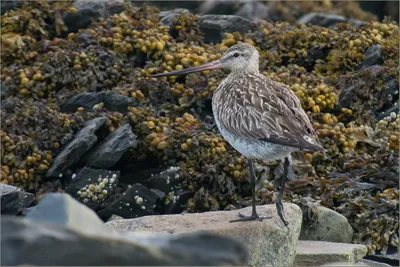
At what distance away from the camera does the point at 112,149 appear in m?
10.4

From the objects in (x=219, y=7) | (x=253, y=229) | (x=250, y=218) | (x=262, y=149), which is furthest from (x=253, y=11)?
(x=253, y=229)

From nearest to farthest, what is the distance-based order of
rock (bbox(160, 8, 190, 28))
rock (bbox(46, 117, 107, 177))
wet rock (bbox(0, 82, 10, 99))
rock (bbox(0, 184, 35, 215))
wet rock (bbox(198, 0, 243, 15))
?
rock (bbox(0, 184, 35, 215))
rock (bbox(46, 117, 107, 177))
wet rock (bbox(0, 82, 10, 99))
rock (bbox(160, 8, 190, 28))
wet rock (bbox(198, 0, 243, 15))

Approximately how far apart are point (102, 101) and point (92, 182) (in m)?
1.54

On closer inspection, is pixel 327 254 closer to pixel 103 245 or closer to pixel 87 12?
pixel 103 245

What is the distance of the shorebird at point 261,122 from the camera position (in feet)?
26.8

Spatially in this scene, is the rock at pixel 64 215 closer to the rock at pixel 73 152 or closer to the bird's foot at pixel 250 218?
the bird's foot at pixel 250 218

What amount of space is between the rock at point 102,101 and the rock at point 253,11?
15.3 feet

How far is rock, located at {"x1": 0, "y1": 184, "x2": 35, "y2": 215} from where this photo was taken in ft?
30.7

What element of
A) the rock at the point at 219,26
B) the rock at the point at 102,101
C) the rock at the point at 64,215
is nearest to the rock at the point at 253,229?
the rock at the point at 102,101

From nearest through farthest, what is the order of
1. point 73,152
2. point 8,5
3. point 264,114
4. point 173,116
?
1. point 264,114
2. point 73,152
3. point 173,116
4. point 8,5

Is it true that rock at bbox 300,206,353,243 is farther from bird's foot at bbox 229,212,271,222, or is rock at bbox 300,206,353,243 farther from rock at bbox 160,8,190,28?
rock at bbox 160,8,190,28

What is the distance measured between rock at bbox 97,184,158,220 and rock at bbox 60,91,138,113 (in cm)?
160

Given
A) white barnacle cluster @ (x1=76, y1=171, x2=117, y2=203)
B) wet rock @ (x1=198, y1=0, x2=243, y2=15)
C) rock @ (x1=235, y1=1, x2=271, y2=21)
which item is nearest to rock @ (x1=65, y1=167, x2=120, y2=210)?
white barnacle cluster @ (x1=76, y1=171, x2=117, y2=203)

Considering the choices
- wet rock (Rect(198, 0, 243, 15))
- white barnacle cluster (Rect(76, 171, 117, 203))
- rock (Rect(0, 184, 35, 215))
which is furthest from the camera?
wet rock (Rect(198, 0, 243, 15))
